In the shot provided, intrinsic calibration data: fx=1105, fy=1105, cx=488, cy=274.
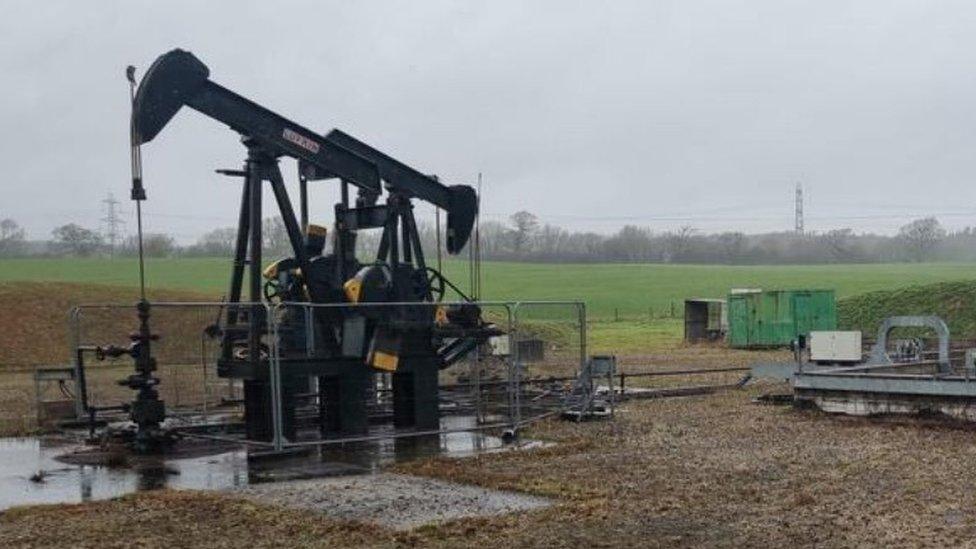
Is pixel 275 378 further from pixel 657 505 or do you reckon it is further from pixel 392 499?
pixel 657 505

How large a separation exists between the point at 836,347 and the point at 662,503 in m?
14.4

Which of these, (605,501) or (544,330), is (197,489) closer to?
(605,501)

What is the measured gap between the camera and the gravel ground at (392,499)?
27.3 ft

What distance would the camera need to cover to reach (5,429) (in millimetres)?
14930

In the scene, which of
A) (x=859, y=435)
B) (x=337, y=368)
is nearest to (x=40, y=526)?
(x=337, y=368)

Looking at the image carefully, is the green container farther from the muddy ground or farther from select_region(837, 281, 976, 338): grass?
the muddy ground

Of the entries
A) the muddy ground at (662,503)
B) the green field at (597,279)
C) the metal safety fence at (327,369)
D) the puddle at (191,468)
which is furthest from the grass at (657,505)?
the green field at (597,279)

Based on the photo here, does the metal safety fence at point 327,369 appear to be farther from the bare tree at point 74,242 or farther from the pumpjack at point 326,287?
the bare tree at point 74,242

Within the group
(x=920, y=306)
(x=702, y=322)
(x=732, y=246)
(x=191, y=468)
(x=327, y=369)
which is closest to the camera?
(x=191, y=468)

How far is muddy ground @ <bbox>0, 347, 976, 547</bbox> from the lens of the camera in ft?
24.6

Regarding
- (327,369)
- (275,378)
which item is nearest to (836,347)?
(327,369)

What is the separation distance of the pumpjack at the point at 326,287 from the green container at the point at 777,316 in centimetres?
2391

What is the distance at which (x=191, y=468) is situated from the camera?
11203 millimetres

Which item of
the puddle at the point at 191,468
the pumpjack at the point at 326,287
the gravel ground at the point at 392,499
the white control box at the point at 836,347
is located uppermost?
the pumpjack at the point at 326,287
